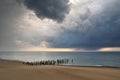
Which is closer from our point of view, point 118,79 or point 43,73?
point 118,79

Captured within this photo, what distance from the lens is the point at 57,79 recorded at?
1180 cm

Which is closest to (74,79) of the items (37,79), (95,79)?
(95,79)

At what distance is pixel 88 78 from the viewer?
12359 millimetres

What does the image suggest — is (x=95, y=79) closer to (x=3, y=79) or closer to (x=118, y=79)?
(x=118, y=79)

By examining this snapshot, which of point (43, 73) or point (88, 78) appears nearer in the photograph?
point (88, 78)

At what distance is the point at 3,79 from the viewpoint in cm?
1147

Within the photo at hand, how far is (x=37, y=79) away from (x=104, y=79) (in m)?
4.33

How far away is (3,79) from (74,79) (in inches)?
175

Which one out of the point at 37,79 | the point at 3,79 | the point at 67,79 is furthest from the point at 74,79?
the point at 3,79

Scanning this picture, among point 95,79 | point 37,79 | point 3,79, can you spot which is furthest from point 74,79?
point 3,79

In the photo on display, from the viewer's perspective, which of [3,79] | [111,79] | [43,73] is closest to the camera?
[3,79]

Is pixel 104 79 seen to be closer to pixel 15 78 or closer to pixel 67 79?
pixel 67 79

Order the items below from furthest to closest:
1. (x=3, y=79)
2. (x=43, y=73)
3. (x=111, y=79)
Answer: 1. (x=43, y=73)
2. (x=111, y=79)
3. (x=3, y=79)

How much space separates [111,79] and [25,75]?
18.9 ft
